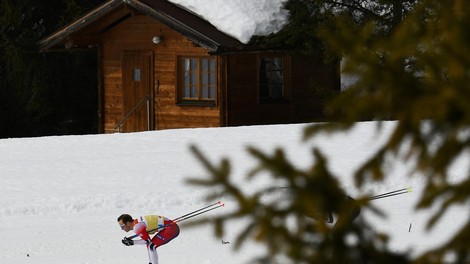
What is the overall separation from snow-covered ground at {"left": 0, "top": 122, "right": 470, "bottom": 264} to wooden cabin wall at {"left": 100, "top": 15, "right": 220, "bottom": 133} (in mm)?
3333

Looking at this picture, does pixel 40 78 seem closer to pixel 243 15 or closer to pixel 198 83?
pixel 198 83

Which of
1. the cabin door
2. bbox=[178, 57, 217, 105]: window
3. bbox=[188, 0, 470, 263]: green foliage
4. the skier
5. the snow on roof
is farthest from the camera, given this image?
the cabin door

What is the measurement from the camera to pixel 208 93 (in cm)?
2350

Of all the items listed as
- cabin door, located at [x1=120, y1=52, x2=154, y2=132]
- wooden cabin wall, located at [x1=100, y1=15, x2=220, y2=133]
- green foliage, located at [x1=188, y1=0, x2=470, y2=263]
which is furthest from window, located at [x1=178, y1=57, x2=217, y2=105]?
green foliage, located at [x1=188, y1=0, x2=470, y2=263]

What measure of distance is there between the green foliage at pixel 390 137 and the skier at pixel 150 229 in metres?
7.74

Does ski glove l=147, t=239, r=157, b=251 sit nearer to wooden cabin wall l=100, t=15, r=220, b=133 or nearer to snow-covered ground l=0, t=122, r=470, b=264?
snow-covered ground l=0, t=122, r=470, b=264

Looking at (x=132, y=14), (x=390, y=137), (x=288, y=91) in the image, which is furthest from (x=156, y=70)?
(x=390, y=137)

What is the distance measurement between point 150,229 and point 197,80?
13.1 m

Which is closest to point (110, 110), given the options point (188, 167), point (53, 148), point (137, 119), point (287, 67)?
point (137, 119)

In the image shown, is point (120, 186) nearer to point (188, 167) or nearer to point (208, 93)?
point (188, 167)

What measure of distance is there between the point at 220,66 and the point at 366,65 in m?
20.5

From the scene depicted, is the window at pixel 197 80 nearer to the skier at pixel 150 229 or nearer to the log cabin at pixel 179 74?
the log cabin at pixel 179 74

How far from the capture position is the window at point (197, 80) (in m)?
23.4

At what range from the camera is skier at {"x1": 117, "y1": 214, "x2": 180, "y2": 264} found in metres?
10.5
